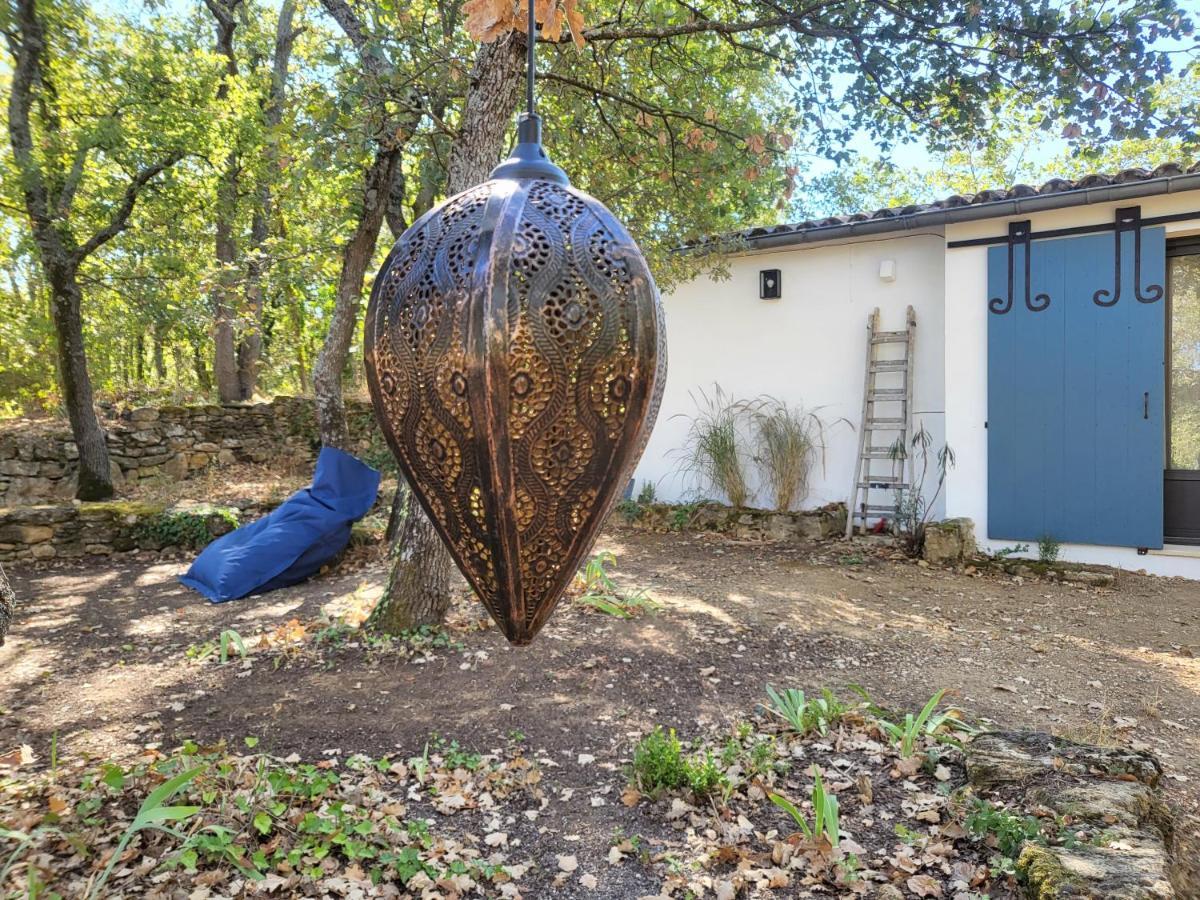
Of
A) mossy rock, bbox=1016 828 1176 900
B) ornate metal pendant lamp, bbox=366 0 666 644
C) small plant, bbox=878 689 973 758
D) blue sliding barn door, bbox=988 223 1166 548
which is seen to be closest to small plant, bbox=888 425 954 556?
blue sliding barn door, bbox=988 223 1166 548

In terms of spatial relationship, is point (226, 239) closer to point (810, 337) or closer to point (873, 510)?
point (810, 337)

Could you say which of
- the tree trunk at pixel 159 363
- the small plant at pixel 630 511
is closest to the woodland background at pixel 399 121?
the tree trunk at pixel 159 363

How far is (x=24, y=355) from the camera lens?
1012cm

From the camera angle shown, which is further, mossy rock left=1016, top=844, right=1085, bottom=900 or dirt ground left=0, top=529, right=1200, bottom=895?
dirt ground left=0, top=529, right=1200, bottom=895

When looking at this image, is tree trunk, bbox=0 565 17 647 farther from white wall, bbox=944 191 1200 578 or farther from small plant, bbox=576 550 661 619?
white wall, bbox=944 191 1200 578

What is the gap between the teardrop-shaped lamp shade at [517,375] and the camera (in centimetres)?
91

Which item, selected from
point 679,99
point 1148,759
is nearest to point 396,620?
point 1148,759

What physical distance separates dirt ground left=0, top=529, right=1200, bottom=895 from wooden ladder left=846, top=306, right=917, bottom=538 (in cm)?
133

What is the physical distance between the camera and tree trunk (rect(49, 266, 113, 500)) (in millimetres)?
7324

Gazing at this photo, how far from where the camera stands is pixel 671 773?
2.62 metres

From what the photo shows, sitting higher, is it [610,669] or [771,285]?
[771,285]

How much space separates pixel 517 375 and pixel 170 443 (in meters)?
10.3

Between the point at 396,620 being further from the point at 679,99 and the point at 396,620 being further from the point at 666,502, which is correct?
the point at 666,502

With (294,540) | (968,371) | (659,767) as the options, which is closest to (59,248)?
(294,540)
